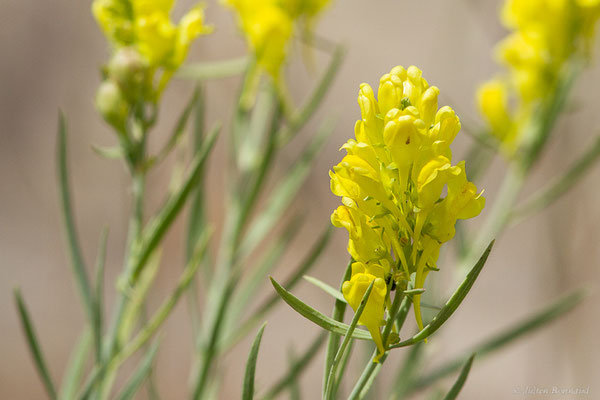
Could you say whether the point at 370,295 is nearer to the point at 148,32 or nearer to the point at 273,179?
the point at 148,32

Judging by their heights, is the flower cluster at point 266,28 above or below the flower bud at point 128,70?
above

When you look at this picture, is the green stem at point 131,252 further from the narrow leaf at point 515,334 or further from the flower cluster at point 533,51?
the flower cluster at point 533,51

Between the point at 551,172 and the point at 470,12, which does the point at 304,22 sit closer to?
the point at 470,12

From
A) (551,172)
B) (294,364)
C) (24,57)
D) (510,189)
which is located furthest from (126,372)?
(551,172)

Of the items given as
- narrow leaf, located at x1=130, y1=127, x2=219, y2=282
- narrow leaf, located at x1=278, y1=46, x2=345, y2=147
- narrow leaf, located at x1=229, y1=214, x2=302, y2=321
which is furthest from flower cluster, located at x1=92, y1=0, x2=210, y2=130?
narrow leaf, located at x1=229, y1=214, x2=302, y2=321

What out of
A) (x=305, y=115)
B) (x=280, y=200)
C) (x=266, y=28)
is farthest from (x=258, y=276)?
(x=266, y=28)

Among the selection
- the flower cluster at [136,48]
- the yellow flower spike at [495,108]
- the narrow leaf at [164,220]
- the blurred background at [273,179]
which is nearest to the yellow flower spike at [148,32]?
the flower cluster at [136,48]
